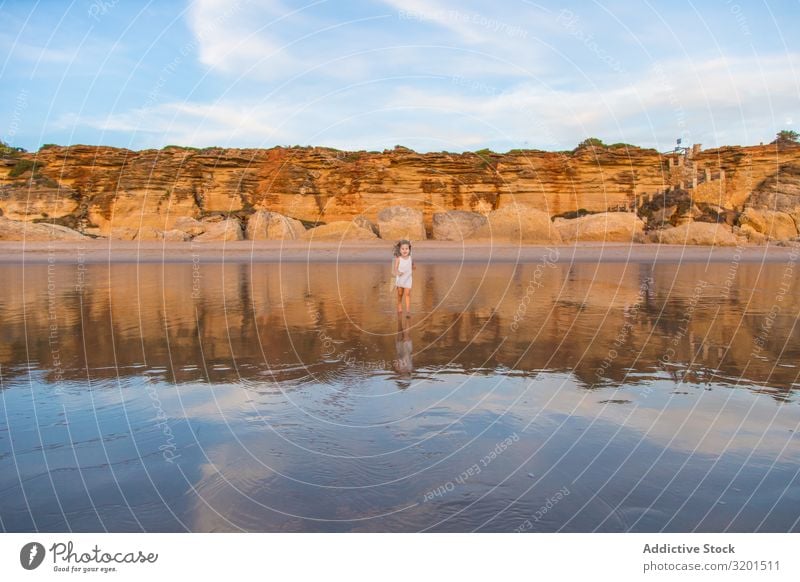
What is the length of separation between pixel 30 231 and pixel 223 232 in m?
11.1

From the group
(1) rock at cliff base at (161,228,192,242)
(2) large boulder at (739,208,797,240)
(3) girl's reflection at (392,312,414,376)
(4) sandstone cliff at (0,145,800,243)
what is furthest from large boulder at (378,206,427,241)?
(3) girl's reflection at (392,312,414,376)

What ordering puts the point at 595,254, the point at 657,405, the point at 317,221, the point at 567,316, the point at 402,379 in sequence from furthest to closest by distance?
the point at 317,221
the point at 595,254
the point at 567,316
the point at 402,379
the point at 657,405

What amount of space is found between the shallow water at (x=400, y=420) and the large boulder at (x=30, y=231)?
28.9 m

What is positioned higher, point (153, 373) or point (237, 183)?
point (237, 183)

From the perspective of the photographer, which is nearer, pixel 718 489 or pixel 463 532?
pixel 463 532

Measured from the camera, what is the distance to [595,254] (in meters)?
31.8

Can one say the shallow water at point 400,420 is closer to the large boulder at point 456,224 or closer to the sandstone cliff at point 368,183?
the large boulder at point 456,224

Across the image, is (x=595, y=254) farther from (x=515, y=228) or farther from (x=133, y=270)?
(x=133, y=270)

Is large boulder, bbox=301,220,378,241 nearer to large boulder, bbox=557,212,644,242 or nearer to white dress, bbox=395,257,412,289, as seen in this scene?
large boulder, bbox=557,212,644,242

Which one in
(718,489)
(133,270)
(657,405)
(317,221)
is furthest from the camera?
(317,221)

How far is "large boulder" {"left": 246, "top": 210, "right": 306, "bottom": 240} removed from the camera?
3903cm

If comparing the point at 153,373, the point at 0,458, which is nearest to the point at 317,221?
the point at 153,373
